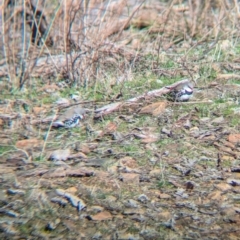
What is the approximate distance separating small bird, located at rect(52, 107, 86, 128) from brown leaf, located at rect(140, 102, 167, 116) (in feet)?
1.42

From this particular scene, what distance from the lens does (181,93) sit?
4770 millimetres

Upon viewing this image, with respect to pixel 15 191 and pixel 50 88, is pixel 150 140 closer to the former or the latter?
pixel 15 191

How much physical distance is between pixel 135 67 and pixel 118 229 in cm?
220

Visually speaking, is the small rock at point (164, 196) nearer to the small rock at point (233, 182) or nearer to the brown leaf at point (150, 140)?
the small rock at point (233, 182)

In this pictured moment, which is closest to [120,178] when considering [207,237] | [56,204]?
[56,204]

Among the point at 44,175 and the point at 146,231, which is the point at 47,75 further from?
the point at 146,231

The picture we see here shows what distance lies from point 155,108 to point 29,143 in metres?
0.94

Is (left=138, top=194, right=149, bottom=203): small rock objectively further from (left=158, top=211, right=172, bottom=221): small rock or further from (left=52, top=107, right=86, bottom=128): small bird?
(left=52, top=107, right=86, bottom=128): small bird

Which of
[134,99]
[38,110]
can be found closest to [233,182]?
[134,99]

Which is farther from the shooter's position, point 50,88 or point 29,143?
point 50,88

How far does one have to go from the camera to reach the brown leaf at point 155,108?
15.1 feet

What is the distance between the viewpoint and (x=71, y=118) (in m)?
4.54

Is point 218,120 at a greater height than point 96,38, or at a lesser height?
lesser

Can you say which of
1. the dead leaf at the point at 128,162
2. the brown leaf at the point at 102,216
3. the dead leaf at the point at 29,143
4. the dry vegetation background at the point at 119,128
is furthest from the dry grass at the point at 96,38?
the brown leaf at the point at 102,216
